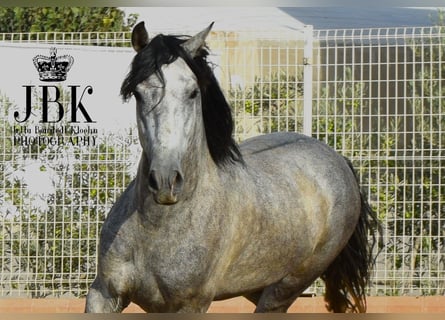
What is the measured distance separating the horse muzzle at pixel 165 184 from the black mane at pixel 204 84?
0.38 meters

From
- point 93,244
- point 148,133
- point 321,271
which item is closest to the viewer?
point 148,133

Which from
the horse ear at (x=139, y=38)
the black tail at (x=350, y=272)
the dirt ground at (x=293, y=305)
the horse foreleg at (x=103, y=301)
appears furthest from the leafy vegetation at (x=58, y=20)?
the horse foreleg at (x=103, y=301)

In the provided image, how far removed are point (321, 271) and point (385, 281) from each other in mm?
2856

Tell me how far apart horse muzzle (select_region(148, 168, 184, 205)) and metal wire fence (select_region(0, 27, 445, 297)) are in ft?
14.1

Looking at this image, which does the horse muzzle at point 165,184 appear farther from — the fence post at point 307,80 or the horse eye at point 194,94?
the fence post at point 307,80

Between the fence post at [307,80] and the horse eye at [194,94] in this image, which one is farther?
the fence post at [307,80]

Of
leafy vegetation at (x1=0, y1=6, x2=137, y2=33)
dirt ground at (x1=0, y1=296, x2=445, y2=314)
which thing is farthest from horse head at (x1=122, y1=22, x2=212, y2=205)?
leafy vegetation at (x1=0, y1=6, x2=137, y2=33)

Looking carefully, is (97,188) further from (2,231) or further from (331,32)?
(331,32)

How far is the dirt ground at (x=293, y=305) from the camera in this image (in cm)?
797

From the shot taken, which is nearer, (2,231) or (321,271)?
(321,271)

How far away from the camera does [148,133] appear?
4293mm

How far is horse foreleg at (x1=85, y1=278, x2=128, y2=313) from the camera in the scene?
14.4ft

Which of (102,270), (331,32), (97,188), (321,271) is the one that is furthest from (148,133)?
(331,32)

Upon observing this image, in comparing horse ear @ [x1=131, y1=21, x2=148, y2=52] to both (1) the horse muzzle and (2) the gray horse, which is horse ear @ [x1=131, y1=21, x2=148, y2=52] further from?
(1) the horse muzzle
